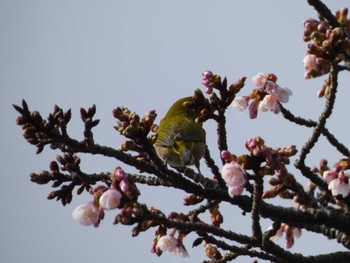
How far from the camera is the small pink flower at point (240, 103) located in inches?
148

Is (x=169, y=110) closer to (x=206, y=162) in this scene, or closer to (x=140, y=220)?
(x=206, y=162)

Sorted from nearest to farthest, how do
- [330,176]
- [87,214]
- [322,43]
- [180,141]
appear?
[87,214], [322,43], [330,176], [180,141]

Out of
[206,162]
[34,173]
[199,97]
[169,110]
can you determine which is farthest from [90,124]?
[169,110]

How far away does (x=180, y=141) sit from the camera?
16.6ft

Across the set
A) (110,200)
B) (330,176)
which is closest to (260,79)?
(330,176)

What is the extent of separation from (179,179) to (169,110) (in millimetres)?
2565

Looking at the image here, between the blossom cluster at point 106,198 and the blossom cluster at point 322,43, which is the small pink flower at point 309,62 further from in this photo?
the blossom cluster at point 106,198

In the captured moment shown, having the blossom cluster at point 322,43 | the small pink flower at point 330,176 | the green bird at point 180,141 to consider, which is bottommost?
the small pink flower at point 330,176

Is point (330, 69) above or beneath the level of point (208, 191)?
above

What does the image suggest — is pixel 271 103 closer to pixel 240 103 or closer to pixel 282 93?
pixel 282 93

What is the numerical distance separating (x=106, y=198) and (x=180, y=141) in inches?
103

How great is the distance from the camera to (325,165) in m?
3.59

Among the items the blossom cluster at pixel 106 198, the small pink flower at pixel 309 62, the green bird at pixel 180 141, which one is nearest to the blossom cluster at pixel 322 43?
A: the small pink flower at pixel 309 62

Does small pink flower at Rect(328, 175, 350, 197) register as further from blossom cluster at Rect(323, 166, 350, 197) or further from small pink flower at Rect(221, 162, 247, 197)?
small pink flower at Rect(221, 162, 247, 197)
